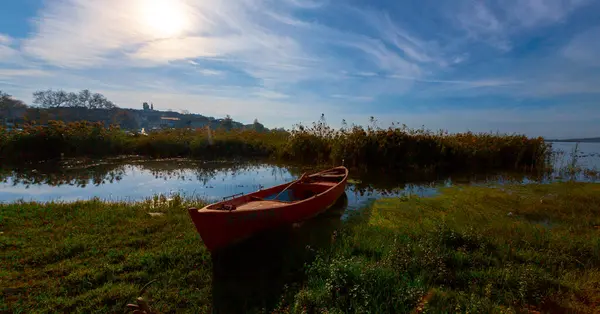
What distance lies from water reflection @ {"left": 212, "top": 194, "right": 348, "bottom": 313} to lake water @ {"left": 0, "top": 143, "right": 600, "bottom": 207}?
355cm

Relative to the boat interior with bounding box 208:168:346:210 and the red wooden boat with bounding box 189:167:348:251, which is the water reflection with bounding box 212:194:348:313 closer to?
the red wooden boat with bounding box 189:167:348:251

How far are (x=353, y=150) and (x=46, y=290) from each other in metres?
13.6

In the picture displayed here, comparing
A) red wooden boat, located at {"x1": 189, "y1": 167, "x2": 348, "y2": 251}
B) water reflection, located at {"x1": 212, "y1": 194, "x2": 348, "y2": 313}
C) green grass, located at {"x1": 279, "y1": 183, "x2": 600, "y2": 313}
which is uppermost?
red wooden boat, located at {"x1": 189, "y1": 167, "x2": 348, "y2": 251}

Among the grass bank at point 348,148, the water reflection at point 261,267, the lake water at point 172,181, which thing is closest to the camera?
the water reflection at point 261,267

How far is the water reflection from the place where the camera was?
3.67 m

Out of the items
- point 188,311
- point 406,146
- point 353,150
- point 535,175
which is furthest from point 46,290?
point 535,175

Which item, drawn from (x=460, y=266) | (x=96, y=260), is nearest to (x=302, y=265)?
(x=460, y=266)

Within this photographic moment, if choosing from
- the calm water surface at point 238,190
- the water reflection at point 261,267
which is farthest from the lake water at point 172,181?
the water reflection at point 261,267

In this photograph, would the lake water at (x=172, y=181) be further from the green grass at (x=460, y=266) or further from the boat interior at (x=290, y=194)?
the green grass at (x=460, y=266)

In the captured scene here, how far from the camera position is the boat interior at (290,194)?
589cm

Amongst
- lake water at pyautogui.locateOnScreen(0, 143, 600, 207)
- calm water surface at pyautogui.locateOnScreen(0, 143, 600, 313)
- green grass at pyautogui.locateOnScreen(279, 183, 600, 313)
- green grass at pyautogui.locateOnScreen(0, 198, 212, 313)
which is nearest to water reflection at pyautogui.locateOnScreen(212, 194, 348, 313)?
calm water surface at pyautogui.locateOnScreen(0, 143, 600, 313)

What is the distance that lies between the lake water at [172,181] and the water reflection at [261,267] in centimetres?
355

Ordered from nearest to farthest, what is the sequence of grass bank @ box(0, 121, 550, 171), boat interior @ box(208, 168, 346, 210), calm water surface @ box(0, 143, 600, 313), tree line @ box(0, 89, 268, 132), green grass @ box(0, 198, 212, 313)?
1. green grass @ box(0, 198, 212, 313)
2. calm water surface @ box(0, 143, 600, 313)
3. boat interior @ box(208, 168, 346, 210)
4. grass bank @ box(0, 121, 550, 171)
5. tree line @ box(0, 89, 268, 132)

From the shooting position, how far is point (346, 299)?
11.0ft
